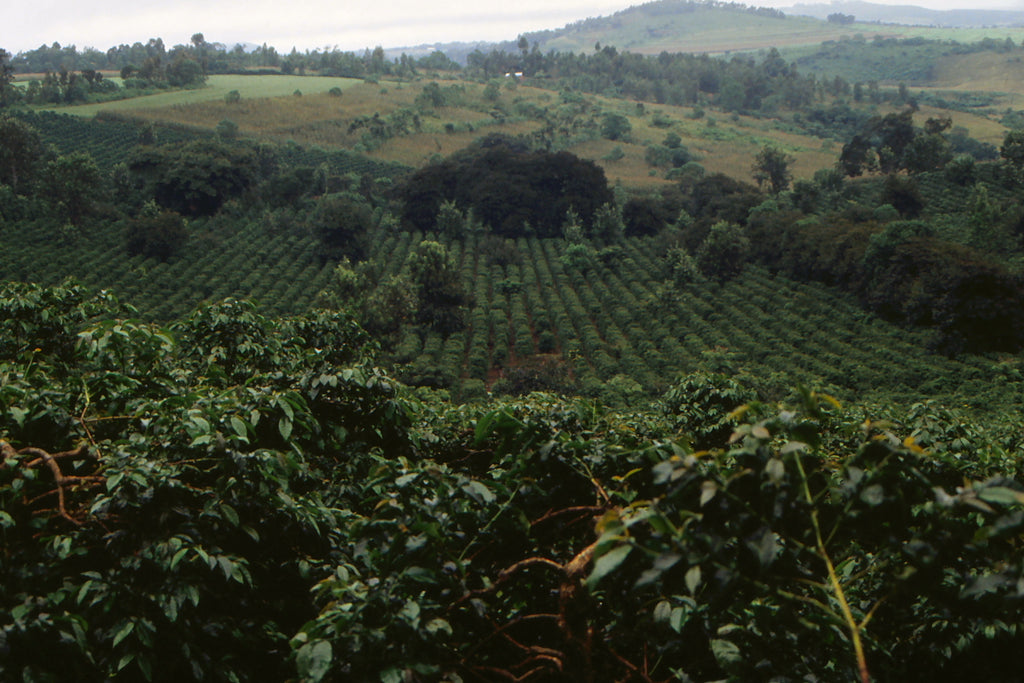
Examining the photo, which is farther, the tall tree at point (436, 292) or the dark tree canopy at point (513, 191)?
the dark tree canopy at point (513, 191)

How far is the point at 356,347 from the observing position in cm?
1042

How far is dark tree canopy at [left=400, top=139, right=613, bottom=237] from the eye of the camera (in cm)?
6122

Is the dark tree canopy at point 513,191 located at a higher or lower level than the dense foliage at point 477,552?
lower

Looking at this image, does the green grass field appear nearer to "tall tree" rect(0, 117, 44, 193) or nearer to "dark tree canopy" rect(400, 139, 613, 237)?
"tall tree" rect(0, 117, 44, 193)

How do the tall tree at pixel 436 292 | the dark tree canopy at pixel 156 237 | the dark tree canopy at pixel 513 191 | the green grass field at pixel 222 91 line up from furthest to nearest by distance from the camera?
1. the green grass field at pixel 222 91
2. the dark tree canopy at pixel 513 191
3. the dark tree canopy at pixel 156 237
4. the tall tree at pixel 436 292

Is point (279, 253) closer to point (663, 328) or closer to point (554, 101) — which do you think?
point (663, 328)

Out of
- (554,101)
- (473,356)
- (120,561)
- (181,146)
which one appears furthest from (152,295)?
(554,101)

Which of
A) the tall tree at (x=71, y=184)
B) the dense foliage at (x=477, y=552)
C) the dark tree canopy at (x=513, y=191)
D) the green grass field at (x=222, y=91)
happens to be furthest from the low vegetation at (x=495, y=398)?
the green grass field at (x=222, y=91)

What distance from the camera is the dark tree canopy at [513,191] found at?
6122 cm

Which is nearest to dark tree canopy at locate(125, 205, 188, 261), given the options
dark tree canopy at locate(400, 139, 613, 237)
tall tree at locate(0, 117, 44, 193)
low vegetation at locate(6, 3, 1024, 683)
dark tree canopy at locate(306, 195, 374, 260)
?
low vegetation at locate(6, 3, 1024, 683)

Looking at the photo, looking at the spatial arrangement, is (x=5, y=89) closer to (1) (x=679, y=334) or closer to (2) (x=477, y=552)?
(1) (x=679, y=334)

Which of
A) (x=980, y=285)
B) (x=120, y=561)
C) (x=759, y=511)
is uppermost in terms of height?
(x=759, y=511)

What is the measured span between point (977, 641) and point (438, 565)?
234 centimetres

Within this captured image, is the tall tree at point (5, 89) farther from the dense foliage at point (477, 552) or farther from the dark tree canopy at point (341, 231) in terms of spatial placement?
the dense foliage at point (477, 552)
